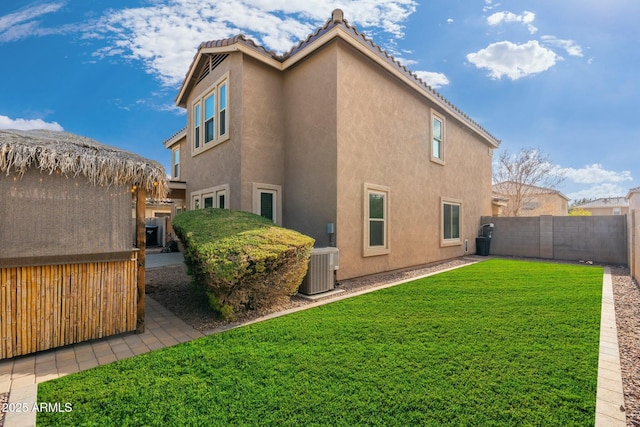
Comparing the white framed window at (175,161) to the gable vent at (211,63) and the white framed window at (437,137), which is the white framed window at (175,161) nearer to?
the gable vent at (211,63)

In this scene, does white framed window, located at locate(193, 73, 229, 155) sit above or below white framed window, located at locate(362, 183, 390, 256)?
above

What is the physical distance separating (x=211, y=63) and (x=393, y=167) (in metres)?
7.63

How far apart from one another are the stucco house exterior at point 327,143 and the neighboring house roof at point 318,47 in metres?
0.04

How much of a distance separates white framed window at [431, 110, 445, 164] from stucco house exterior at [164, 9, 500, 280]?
181 mm

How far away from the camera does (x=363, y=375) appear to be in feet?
10.3

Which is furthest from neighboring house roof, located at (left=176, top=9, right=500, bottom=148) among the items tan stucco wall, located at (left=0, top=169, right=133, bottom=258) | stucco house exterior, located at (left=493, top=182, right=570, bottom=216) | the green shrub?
stucco house exterior, located at (left=493, top=182, right=570, bottom=216)

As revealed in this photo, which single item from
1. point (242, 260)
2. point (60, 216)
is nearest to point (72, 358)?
point (60, 216)

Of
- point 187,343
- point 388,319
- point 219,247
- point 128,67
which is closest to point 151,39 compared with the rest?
point 128,67

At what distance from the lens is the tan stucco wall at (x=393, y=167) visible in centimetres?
802

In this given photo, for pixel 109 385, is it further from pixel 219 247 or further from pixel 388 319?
pixel 388 319

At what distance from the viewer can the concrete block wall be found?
11797mm

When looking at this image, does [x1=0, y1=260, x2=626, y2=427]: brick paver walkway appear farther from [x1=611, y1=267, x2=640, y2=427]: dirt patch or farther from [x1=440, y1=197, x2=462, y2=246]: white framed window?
[x1=440, y1=197, x2=462, y2=246]: white framed window

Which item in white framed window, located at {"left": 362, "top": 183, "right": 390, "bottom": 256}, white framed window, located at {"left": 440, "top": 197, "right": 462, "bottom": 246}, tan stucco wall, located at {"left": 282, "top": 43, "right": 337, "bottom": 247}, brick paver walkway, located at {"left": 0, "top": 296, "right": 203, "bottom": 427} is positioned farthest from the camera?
white framed window, located at {"left": 440, "top": 197, "right": 462, "bottom": 246}

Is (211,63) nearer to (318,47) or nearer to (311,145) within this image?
(318,47)
